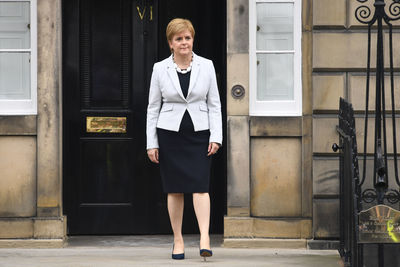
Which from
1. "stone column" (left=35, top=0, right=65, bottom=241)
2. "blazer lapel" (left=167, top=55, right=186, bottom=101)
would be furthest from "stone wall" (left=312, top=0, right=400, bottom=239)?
"stone column" (left=35, top=0, right=65, bottom=241)

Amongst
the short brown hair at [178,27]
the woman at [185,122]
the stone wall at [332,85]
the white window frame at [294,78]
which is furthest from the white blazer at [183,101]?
the stone wall at [332,85]

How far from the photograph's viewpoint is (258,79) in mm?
9180

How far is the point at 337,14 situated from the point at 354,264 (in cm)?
291

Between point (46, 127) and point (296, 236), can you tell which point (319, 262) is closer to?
point (296, 236)

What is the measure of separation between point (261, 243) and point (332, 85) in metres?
1.67

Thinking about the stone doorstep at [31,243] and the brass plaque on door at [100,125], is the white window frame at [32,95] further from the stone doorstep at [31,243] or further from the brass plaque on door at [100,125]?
the stone doorstep at [31,243]

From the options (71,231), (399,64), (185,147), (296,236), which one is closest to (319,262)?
(296,236)

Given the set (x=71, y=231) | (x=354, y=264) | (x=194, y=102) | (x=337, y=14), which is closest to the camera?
(x=354, y=264)

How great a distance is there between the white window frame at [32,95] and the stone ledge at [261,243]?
2.30 m

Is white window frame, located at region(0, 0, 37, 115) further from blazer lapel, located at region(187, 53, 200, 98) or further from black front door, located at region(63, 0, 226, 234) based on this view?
blazer lapel, located at region(187, 53, 200, 98)

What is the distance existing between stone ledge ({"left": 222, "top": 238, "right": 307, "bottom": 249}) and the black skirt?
1.22m

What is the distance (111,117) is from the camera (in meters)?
9.54

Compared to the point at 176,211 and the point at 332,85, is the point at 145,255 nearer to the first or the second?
the point at 176,211

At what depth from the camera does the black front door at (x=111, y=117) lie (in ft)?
31.2
